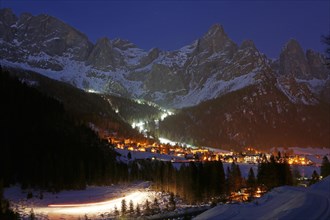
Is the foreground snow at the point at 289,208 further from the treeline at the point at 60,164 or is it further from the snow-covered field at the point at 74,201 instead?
the treeline at the point at 60,164

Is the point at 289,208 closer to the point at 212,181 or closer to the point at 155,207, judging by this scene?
the point at 155,207

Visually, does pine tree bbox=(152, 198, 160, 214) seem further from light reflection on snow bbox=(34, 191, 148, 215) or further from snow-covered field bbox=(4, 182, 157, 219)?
light reflection on snow bbox=(34, 191, 148, 215)

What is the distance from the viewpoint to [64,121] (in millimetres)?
151875

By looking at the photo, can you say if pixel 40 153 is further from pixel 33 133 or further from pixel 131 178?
pixel 131 178

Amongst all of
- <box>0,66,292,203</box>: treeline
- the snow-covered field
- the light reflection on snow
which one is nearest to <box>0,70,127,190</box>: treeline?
<box>0,66,292,203</box>: treeline

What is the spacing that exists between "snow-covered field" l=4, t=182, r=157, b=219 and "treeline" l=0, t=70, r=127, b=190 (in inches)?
171

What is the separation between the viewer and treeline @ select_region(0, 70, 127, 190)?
9962cm

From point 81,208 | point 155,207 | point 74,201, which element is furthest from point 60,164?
point 155,207

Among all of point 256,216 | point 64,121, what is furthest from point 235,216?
point 64,121

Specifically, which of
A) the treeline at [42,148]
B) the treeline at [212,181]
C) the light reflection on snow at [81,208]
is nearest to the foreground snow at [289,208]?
the light reflection on snow at [81,208]

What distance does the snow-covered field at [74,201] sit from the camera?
3113 inches

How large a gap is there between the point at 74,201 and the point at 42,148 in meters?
26.2

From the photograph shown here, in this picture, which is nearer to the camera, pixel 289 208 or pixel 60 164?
pixel 289 208

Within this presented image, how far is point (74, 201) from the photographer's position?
92125mm
